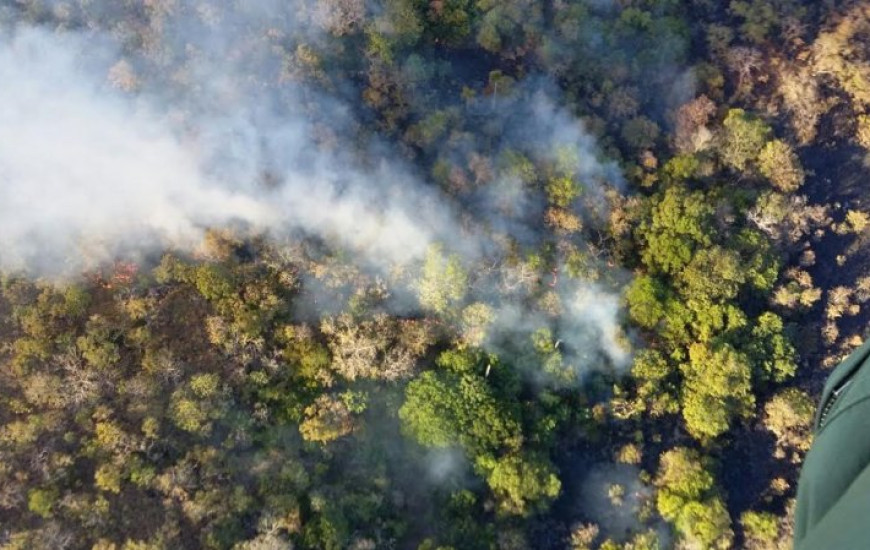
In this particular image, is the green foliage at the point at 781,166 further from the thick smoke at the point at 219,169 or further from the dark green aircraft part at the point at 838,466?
the dark green aircraft part at the point at 838,466

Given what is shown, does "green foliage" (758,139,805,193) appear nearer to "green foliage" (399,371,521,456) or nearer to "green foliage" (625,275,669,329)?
"green foliage" (625,275,669,329)

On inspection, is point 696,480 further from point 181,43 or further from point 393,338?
point 181,43

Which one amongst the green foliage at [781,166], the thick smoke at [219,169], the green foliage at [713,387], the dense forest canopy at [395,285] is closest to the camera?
the dense forest canopy at [395,285]

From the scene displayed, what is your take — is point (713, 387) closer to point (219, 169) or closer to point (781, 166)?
point (781, 166)

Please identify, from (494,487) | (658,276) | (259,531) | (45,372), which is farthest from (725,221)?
(45,372)

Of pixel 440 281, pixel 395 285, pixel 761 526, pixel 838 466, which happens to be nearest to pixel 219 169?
pixel 395 285

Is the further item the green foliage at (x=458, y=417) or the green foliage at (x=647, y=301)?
the green foliage at (x=647, y=301)

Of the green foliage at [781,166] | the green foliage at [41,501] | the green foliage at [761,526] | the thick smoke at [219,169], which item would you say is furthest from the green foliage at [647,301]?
the green foliage at [41,501]
